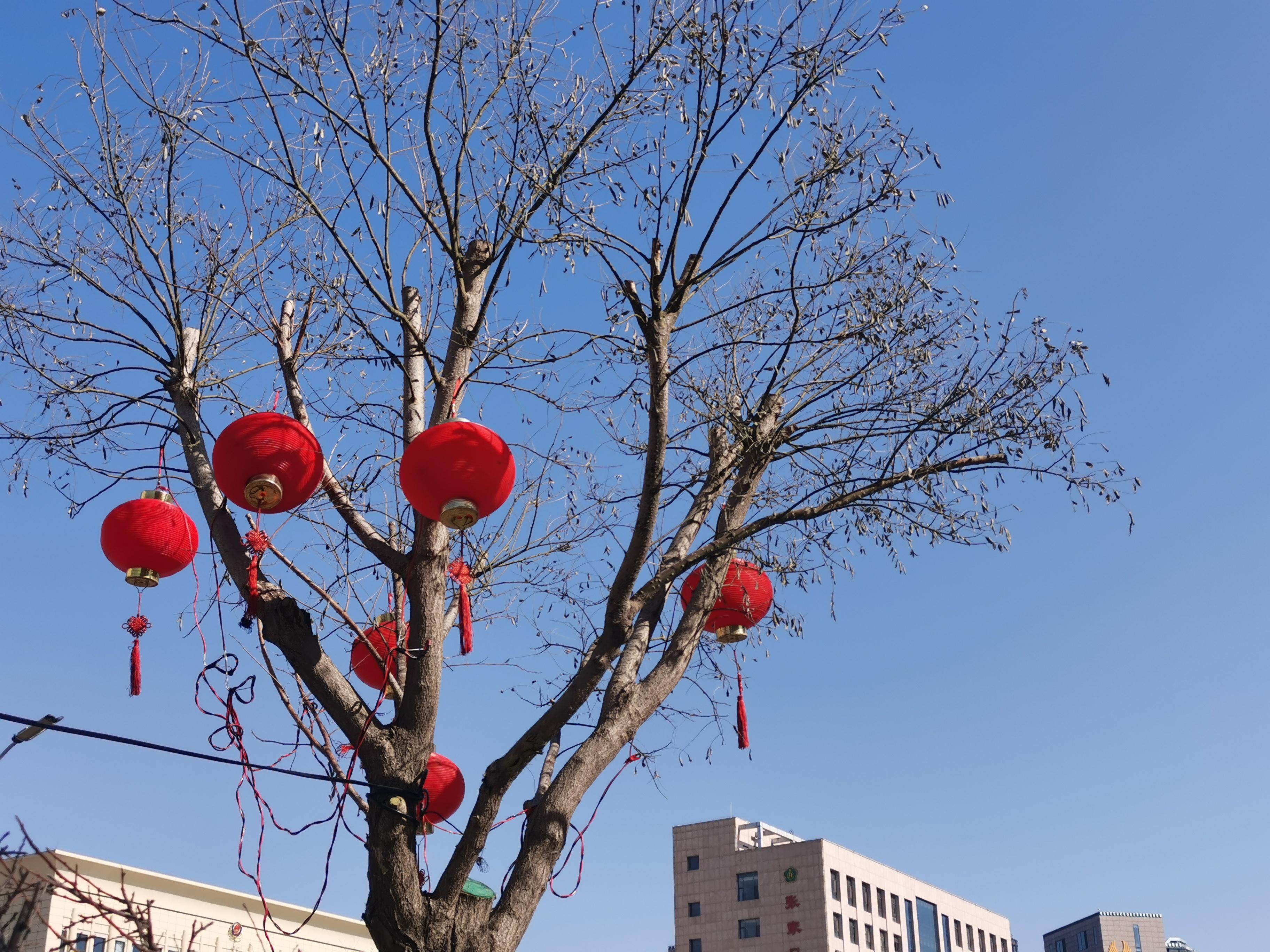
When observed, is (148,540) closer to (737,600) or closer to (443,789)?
(443,789)

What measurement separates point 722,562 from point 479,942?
6.62 feet

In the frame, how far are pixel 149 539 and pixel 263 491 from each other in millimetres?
944

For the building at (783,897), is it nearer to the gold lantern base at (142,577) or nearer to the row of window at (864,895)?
the row of window at (864,895)

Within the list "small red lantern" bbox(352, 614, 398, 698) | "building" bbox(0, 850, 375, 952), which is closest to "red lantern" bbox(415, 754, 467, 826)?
"small red lantern" bbox(352, 614, 398, 698)

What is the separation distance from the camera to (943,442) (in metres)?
5.66

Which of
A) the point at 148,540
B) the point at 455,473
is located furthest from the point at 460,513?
the point at 148,540

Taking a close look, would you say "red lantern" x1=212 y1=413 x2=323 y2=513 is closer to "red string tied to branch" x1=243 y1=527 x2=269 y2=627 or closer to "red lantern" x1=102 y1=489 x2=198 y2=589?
"red string tied to branch" x1=243 y1=527 x2=269 y2=627

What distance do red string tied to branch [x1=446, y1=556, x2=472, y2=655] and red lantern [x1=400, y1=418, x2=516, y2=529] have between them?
2.96 ft

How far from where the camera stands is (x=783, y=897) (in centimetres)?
5428

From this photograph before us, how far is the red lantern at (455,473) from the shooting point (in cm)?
467

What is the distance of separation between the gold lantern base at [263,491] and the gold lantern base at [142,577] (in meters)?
0.96

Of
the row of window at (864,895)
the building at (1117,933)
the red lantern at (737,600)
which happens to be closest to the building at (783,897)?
the row of window at (864,895)

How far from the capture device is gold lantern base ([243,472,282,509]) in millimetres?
4758

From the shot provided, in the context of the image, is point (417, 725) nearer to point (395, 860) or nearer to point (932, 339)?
Result: point (395, 860)
